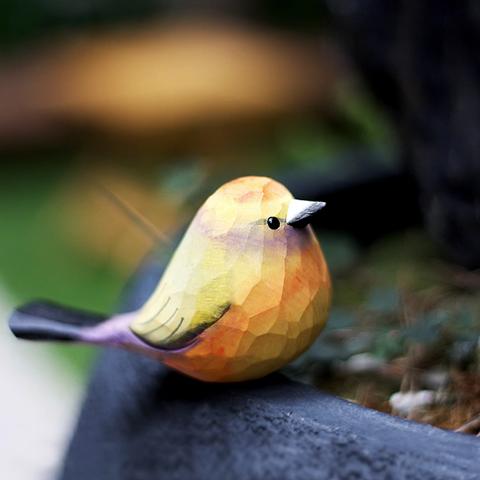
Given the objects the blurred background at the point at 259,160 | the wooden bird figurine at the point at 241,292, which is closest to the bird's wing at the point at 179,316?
the wooden bird figurine at the point at 241,292

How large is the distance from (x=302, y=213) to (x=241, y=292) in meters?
0.06

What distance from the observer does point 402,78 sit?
968mm

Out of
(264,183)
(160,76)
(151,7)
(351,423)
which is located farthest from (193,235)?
(151,7)

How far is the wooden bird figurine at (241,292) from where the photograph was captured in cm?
58

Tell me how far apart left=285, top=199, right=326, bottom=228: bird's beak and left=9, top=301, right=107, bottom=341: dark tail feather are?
0.15m

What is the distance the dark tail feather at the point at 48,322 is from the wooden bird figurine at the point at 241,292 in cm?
4

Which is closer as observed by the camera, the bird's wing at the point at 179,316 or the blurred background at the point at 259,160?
the bird's wing at the point at 179,316

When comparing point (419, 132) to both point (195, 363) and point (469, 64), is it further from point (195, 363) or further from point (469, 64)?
point (195, 363)

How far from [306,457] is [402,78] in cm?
53

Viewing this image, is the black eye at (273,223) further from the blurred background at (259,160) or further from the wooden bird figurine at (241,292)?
the blurred background at (259,160)

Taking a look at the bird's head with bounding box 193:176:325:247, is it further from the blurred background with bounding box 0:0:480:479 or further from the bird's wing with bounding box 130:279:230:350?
the blurred background with bounding box 0:0:480:479

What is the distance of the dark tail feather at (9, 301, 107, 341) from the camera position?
2.08 ft

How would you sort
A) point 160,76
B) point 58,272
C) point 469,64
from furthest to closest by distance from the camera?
1. point 160,76
2. point 58,272
3. point 469,64

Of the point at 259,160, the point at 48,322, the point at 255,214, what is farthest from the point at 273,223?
the point at 259,160
